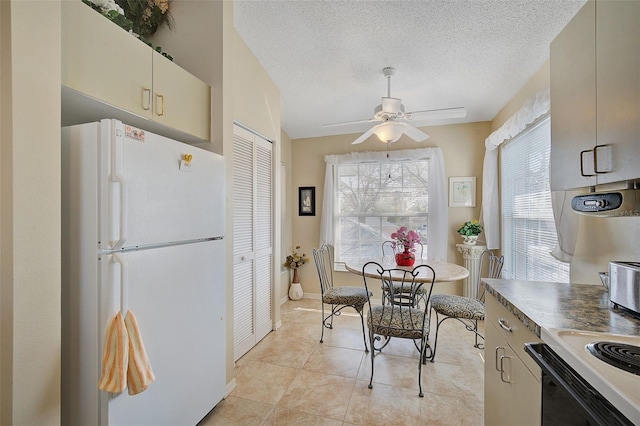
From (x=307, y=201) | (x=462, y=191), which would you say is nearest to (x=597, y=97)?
(x=462, y=191)

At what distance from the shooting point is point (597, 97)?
3.61ft

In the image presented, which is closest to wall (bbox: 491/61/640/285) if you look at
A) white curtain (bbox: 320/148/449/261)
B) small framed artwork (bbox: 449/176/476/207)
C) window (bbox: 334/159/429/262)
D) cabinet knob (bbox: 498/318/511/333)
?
cabinet knob (bbox: 498/318/511/333)

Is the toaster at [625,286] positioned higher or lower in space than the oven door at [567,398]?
higher

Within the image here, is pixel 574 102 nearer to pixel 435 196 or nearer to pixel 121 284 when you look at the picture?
pixel 121 284

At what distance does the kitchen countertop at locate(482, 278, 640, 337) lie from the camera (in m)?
0.99

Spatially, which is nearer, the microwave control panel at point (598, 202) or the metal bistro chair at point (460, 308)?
the microwave control panel at point (598, 202)

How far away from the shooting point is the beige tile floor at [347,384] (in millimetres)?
1801

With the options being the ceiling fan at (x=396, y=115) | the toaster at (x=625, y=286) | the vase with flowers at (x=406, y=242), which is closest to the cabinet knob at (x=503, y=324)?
the toaster at (x=625, y=286)

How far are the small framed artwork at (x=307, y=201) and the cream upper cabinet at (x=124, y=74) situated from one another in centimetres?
250

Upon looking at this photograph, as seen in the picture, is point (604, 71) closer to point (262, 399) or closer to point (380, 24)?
point (380, 24)

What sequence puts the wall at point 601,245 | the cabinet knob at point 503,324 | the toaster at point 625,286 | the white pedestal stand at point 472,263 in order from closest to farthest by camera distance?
the toaster at point 625,286 → the cabinet knob at point 503,324 → the wall at point 601,245 → the white pedestal stand at point 472,263

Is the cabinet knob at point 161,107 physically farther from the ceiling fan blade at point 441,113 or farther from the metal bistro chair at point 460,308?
the metal bistro chair at point 460,308

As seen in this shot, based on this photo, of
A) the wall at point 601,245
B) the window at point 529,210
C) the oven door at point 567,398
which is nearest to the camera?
the oven door at point 567,398

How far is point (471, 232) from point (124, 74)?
360 centimetres
